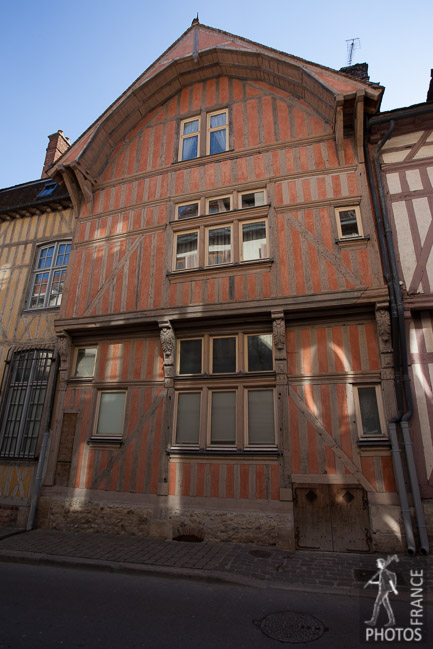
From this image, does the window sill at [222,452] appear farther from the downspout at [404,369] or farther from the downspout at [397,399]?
the downspout at [404,369]

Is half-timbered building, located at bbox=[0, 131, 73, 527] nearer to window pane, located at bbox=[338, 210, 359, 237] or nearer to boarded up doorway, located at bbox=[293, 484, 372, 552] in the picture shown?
boarded up doorway, located at bbox=[293, 484, 372, 552]

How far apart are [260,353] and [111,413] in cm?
362

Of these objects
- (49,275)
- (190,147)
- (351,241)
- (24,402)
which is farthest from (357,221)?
(24,402)

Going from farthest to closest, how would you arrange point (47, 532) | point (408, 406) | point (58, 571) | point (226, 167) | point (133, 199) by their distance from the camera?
point (133, 199), point (226, 167), point (47, 532), point (408, 406), point (58, 571)

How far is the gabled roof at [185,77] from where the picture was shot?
357 inches

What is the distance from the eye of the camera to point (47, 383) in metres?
9.53

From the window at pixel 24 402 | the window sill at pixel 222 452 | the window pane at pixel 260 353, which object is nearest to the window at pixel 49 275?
the window at pixel 24 402

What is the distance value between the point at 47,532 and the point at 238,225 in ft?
25.5

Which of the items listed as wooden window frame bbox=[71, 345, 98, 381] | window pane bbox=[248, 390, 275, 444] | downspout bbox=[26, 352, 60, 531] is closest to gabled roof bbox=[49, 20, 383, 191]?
wooden window frame bbox=[71, 345, 98, 381]

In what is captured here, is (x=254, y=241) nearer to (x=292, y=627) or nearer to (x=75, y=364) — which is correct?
(x=75, y=364)

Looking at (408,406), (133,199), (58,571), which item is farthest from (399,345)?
(133,199)

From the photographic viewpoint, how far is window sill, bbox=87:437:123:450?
798 centimetres

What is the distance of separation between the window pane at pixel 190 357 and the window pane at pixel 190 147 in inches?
199

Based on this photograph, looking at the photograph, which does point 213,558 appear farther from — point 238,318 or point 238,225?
point 238,225
